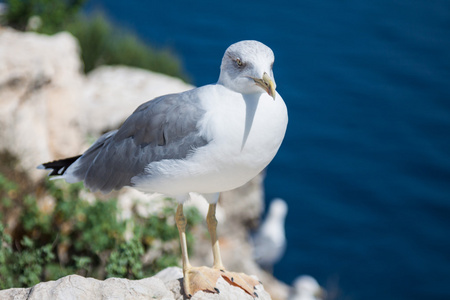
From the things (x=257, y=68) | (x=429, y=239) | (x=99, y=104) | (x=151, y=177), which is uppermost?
(x=257, y=68)

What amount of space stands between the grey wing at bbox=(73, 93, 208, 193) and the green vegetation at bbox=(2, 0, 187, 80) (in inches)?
196

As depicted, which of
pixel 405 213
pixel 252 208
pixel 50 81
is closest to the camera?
pixel 50 81

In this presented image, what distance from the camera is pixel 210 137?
Answer: 2.69 meters

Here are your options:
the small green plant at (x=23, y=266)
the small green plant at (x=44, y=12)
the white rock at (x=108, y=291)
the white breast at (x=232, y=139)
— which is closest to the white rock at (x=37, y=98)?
the small green plant at (x=23, y=266)

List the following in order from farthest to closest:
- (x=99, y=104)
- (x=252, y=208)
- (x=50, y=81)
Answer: (x=252, y=208) → (x=99, y=104) → (x=50, y=81)

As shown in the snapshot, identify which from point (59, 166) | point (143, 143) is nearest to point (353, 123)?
point (59, 166)

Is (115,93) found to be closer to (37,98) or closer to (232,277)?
(37,98)

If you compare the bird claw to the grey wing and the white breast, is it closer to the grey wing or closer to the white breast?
the white breast

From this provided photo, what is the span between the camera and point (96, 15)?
9.04 meters

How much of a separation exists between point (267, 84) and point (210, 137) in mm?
361

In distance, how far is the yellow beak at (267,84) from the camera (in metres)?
2.51

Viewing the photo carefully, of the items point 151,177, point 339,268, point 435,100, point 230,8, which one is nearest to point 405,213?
point 339,268

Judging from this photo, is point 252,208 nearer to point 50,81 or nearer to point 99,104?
point 99,104

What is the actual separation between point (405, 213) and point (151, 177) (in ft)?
24.6
